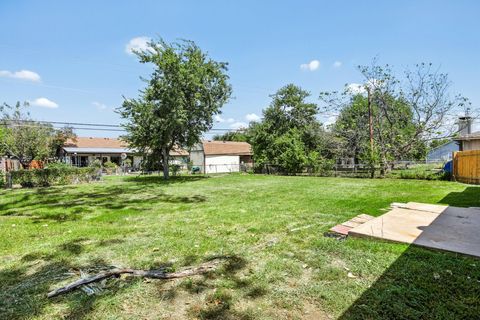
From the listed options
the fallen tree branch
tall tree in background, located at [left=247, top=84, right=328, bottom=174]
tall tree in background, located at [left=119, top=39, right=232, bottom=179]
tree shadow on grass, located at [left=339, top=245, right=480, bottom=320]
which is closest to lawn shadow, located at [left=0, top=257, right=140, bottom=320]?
the fallen tree branch

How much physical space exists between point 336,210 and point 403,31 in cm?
1061

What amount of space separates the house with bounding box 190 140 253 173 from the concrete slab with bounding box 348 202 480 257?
23.8 m

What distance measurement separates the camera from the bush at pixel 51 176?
15031mm

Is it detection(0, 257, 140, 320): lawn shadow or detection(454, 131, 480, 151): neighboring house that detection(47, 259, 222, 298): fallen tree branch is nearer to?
detection(0, 257, 140, 320): lawn shadow

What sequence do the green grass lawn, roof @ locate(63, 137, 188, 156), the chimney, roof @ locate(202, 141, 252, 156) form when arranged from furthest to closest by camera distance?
roof @ locate(202, 141, 252, 156) < roof @ locate(63, 137, 188, 156) < the chimney < the green grass lawn

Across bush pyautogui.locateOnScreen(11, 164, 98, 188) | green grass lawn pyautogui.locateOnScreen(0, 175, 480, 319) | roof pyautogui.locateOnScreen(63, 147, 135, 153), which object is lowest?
green grass lawn pyautogui.locateOnScreen(0, 175, 480, 319)

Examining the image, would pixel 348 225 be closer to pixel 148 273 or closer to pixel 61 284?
pixel 148 273

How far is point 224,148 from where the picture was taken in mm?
32656

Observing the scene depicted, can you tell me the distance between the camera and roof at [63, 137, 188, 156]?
3038 cm

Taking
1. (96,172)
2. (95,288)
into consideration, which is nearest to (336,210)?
(95,288)

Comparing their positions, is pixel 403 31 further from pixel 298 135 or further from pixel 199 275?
pixel 199 275

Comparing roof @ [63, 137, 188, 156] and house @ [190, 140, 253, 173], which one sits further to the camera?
house @ [190, 140, 253, 173]

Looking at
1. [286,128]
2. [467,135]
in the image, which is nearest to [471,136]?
[467,135]

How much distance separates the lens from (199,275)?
305 centimetres
